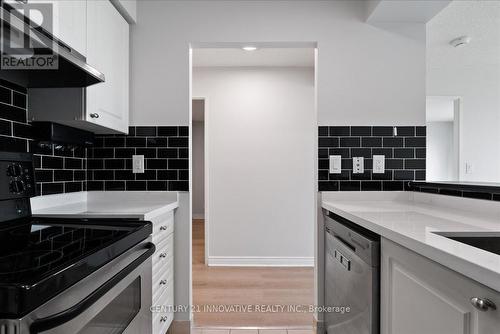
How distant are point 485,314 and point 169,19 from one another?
2194 mm

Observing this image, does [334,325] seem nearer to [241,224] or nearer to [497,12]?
[241,224]

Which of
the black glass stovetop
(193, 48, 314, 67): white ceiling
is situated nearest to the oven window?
the black glass stovetop

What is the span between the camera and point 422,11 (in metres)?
1.89

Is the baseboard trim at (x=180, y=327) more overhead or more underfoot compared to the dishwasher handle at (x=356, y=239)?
more underfoot

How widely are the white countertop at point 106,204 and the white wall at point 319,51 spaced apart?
50 centimetres

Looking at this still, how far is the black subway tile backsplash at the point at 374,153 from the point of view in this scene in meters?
2.04

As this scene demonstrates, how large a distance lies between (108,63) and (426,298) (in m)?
1.84

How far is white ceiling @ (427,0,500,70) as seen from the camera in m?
2.26

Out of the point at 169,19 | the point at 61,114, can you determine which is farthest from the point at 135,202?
the point at 169,19

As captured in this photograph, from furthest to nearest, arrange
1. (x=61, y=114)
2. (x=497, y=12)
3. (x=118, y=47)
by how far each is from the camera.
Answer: (x=497, y=12)
(x=118, y=47)
(x=61, y=114)

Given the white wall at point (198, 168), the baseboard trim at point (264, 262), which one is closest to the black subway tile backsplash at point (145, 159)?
the baseboard trim at point (264, 262)

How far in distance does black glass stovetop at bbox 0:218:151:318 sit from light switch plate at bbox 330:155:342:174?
1.27 metres

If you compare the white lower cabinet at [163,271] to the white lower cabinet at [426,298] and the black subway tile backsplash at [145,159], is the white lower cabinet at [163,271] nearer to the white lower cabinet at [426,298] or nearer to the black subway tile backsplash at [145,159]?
the black subway tile backsplash at [145,159]

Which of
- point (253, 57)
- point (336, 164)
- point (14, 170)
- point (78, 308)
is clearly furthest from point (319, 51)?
point (78, 308)
